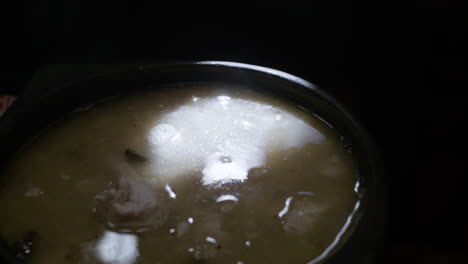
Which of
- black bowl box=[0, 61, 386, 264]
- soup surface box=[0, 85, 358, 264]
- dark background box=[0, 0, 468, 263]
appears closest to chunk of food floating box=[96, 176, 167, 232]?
soup surface box=[0, 85, 358, 264]

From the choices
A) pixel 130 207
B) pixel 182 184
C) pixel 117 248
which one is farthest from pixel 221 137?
pixel 117 248

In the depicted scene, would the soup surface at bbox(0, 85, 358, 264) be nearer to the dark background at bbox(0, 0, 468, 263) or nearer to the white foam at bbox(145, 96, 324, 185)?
the white foam at bbox(145, 96, 324, 185)

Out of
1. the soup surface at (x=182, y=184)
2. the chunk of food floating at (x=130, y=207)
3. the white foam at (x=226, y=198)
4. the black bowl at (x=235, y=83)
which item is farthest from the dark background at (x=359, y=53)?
the chunk of food floating at (x=130, y=207)

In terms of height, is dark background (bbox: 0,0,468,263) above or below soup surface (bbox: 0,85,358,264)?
above

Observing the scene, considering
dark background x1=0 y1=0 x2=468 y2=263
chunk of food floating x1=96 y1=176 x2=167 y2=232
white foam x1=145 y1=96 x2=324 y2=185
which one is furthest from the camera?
dark background x1=0 y1=0 x2=468 y2=263

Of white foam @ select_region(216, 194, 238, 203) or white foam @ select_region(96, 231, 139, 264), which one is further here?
white foam @ select_region(216, 194, 238, 203)

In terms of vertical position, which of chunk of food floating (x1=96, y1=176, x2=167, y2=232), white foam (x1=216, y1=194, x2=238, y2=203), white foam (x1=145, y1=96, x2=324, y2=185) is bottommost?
chunk of food floating (x1=96, y1=176, x2=167, y2=232)
